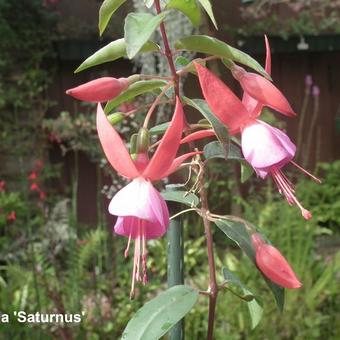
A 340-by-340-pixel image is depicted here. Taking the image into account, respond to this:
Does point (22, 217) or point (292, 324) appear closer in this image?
point (292, 324)

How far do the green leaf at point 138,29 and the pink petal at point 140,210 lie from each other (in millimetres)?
92

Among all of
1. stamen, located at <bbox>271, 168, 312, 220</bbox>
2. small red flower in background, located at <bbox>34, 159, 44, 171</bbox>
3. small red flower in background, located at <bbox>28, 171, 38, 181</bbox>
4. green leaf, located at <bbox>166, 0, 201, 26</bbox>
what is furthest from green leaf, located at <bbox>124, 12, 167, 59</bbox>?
small red flower in background, located at <bbox>34, 159, 44, 171</bbox>

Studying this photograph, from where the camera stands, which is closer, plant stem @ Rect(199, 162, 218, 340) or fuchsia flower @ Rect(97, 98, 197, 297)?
fuchsia flower @ Rect(97, 98, 197, 297)

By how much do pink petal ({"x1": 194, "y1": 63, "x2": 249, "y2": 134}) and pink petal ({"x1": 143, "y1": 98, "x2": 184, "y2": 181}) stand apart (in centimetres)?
3

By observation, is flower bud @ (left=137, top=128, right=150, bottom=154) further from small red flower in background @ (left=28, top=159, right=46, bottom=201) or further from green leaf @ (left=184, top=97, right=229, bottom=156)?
small red flower in background @ (left=28, top=159, right=46, bottom=201)

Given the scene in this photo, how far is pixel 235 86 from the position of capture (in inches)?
101

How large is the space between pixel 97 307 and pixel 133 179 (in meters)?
1.08

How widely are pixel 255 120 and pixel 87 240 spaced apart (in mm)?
1708

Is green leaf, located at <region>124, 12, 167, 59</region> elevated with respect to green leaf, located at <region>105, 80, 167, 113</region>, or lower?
elevated

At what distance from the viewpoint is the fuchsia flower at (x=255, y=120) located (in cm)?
43

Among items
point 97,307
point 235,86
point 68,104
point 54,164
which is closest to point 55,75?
point 68,104

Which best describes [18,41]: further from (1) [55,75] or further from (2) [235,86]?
(2) [235,86]

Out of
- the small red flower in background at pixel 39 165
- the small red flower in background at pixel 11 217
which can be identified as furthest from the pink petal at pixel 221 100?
the small red flower in background at pixel 39 165

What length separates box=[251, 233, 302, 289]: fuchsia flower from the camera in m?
0.45
